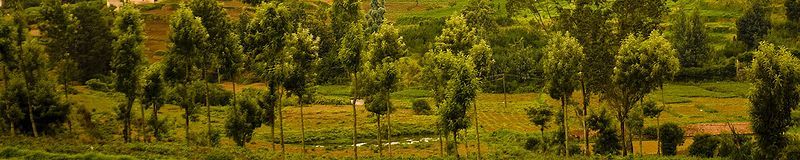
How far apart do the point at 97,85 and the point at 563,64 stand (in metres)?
45.7

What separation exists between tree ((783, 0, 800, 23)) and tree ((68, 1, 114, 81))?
3149 inches

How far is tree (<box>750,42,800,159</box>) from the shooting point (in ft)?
106

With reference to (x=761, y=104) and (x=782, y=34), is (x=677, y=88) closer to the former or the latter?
(x=782, y=34)

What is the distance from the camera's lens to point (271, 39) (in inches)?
1442

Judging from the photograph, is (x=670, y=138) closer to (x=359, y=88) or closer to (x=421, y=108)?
(x=359, y=88)

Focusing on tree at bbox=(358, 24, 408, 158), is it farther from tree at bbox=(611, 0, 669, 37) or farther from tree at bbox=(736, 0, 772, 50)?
tree at bbox=(736, 0, 772, 50)

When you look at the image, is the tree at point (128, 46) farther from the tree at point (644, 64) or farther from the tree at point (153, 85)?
the tree at point (644, 64)

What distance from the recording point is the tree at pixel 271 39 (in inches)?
1431

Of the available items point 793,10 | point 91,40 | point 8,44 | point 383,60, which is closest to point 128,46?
point 8,44

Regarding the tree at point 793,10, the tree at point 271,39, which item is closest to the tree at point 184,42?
the tree at point 271,39

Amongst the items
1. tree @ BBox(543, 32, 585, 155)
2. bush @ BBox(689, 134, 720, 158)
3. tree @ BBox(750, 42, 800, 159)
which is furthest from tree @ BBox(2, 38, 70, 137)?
bush @ BBox(689, 134, 720, 158)

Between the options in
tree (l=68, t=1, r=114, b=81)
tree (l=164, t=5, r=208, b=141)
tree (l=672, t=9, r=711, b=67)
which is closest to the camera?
tree (l=164, t=5, r=208, b=141)

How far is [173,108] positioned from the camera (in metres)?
65.0

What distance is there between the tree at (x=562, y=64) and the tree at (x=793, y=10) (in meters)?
68.6
